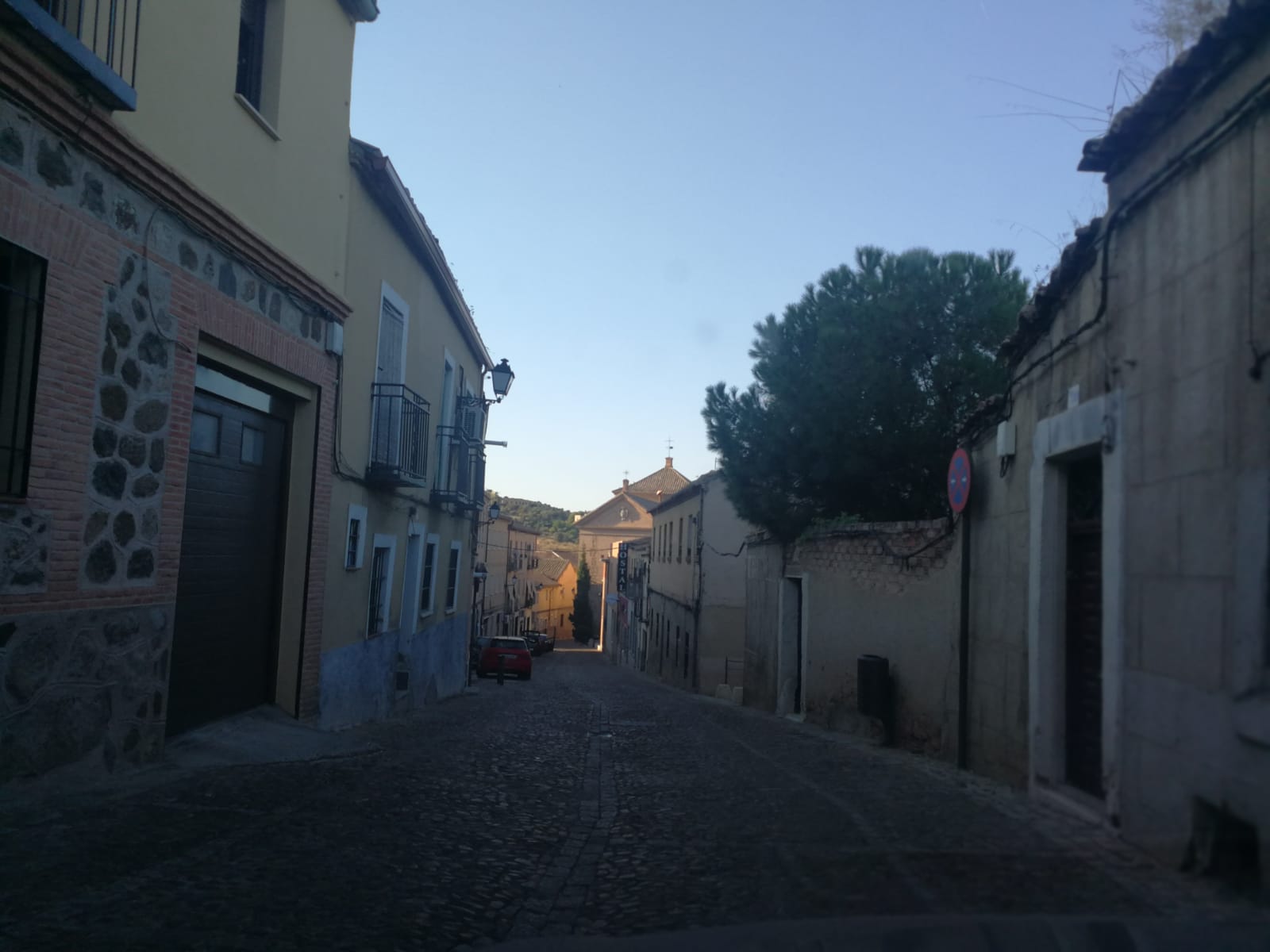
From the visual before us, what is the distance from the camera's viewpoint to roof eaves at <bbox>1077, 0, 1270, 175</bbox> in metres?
4.68

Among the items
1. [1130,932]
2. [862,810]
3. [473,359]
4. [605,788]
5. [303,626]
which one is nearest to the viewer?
[1130,932]

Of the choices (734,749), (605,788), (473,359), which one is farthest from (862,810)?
(473,359)

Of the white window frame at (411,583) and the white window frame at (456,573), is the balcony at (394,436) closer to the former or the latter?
the white window frame at (411,583)

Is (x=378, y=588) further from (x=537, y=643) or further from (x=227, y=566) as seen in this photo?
(x=537, y=643)

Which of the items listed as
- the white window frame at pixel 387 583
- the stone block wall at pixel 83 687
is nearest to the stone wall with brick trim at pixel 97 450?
the stone block wall at pixel 83 687

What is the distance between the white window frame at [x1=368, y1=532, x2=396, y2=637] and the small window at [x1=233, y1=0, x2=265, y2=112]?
6062 mm

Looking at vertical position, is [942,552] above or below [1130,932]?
above

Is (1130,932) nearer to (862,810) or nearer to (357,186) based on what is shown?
(862,810)

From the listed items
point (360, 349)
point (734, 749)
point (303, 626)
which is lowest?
point (734, 749)

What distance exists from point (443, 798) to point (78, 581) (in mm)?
2693

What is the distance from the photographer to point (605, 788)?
7.99 meters

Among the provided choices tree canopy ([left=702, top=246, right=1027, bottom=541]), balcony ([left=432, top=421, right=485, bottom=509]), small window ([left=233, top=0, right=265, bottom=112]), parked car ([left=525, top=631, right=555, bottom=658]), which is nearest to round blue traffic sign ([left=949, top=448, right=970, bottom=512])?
tree canopy ([left=702, top=246, right=1027, bottom=541])

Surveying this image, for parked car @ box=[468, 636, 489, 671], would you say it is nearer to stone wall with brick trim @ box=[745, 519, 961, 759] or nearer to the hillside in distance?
stone wall with brick trim @ box=[745, 519, 961, 759]

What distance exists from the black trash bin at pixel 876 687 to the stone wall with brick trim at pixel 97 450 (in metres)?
7.61
